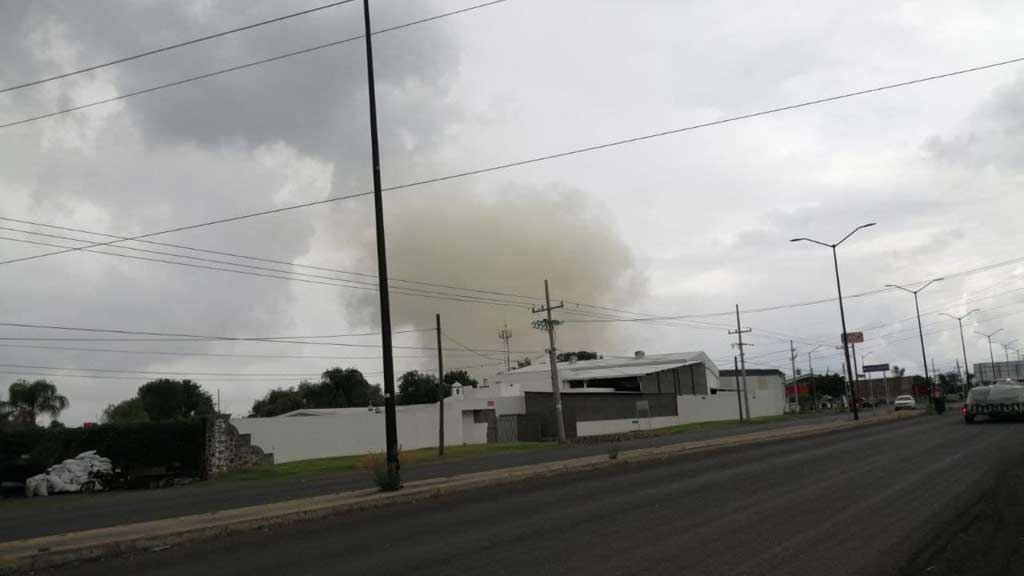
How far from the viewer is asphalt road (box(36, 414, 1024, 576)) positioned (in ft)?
29.0

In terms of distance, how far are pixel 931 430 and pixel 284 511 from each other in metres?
28.1

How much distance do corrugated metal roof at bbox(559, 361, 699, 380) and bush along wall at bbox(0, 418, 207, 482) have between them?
5484cm

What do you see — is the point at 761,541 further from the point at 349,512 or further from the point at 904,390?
the point at 904,390

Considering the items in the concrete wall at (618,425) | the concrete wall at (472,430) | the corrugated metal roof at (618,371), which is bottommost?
the concrete wall at (618,425)

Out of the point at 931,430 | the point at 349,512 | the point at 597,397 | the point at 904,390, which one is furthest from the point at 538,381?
the point at 904,390

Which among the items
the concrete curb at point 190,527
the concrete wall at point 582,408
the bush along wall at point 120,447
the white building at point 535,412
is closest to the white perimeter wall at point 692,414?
the white building at point 535,412

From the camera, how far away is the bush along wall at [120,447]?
35031 mm

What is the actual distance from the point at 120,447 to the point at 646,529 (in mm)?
33772

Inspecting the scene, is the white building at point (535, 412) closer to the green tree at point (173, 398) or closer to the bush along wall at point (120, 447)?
the bush along wall at point (120, 447)

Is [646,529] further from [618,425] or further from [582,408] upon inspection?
[618,425]

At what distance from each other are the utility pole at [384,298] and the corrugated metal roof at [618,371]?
227 ft

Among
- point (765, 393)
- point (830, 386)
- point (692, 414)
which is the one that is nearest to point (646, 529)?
point (692, 414)

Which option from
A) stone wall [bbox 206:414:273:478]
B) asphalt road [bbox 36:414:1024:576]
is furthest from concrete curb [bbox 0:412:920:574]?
stone wall [bbox 206:414:273:478]

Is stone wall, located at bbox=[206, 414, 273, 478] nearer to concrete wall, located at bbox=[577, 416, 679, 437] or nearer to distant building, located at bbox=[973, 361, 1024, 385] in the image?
concrete wall, located at bbox=[577, 416, 679, 437]
